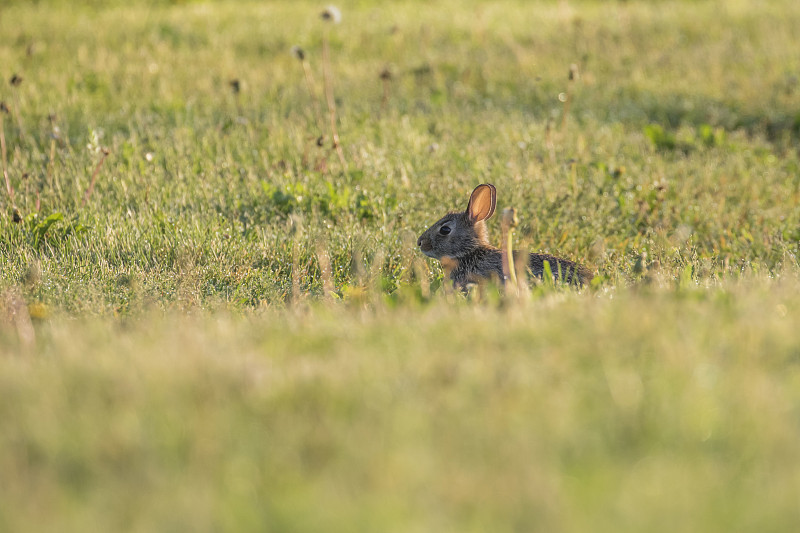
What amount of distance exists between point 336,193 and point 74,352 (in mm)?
4256

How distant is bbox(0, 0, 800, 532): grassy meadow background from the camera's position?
2.57m

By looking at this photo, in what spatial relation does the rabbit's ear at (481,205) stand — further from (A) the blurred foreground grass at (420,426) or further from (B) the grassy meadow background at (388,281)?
(A) the blurred foreground grass at (420,426)

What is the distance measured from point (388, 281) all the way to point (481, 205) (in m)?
0.96

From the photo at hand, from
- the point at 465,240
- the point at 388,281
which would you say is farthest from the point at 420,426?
the point at 465,240

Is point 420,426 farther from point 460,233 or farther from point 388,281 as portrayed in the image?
point 460,233

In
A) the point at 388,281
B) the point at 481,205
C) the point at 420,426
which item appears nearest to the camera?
the point at 420,426

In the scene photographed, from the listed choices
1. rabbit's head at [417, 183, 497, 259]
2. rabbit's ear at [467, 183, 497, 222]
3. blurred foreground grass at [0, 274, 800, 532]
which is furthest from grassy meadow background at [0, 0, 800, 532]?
rabbit's ear at [467, 183, 497, 222]

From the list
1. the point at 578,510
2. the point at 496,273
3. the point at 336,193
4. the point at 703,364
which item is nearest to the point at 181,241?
the point at 336,193

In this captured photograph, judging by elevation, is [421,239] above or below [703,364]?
below

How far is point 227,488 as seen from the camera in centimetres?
257

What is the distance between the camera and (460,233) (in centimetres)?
646

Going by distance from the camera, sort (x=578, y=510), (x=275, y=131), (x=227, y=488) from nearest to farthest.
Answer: (x=578, y=510)
(x=227, y=488)
(x=275, y=131)

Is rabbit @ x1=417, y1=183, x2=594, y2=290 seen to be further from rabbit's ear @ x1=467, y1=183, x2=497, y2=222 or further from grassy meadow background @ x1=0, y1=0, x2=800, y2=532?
grassy meadow background @ x1=0, y1=0, x2=800, y2=532

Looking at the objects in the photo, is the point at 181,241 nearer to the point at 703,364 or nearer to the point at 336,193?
the point at 336,193
